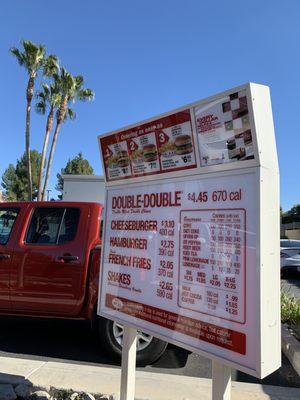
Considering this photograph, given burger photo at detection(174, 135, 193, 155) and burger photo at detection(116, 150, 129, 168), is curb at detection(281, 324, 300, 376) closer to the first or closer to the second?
burger photo at detection(116, 150, 129, 168)

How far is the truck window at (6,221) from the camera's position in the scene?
19.7ft

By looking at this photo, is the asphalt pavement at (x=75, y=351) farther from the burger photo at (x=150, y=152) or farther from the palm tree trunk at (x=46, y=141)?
the palm tree trunk at (x=46, y=141)

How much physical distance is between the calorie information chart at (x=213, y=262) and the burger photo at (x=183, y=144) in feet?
1.38

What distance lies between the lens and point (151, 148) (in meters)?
3.62

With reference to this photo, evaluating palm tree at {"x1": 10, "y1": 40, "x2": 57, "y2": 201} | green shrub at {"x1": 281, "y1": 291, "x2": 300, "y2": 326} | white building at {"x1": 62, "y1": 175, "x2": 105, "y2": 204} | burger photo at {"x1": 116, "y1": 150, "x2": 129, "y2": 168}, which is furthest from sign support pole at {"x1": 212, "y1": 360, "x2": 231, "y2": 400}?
palm tree at {"x1": 10, "y1": 40, "x2": 57, "y2": 201}

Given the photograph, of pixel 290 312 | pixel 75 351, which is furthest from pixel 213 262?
pixel 290 312

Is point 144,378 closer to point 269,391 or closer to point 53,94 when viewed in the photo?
point 269,391

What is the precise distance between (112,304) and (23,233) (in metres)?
2.44

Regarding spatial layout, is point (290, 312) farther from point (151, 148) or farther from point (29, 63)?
point (29, 63)

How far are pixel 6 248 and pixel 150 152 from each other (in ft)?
9.86

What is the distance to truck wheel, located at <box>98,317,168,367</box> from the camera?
525cm

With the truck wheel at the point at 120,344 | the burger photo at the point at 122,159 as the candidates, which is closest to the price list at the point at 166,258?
the burger photo at the point at 122,159

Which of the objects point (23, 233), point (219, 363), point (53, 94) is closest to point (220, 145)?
point (219, 363)

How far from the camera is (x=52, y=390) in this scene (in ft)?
14.4
